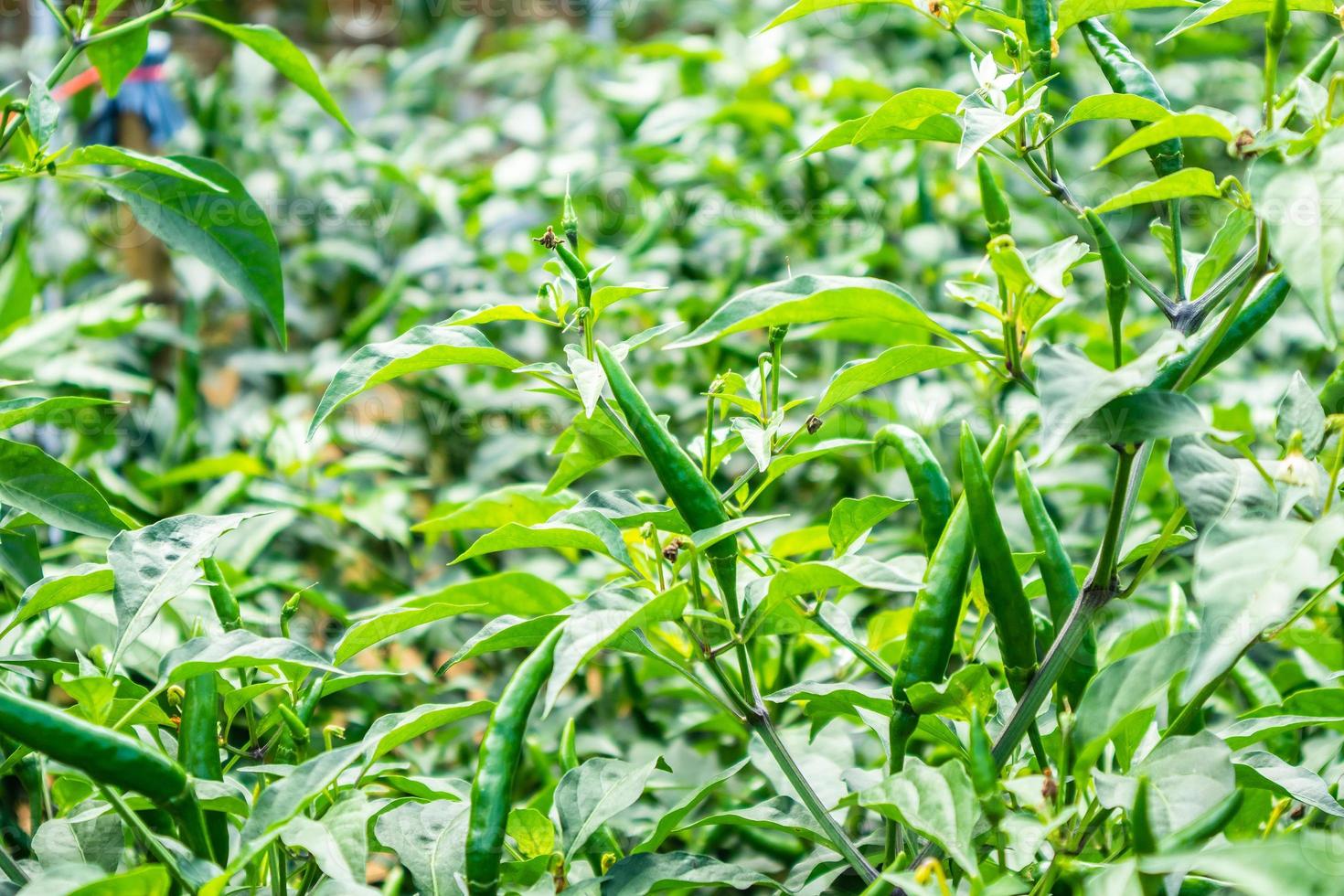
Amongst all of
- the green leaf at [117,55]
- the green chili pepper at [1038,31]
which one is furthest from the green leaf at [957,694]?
the green leaf at [117,55]

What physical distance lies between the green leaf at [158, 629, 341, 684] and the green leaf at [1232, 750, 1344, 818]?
0.51 m

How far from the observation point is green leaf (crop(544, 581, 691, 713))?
56cm

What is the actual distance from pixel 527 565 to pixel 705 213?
726 millimetres

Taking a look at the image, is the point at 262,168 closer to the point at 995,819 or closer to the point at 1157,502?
the point at 1157,502

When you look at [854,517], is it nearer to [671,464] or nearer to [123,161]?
[671,464]

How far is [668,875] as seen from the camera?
68 centimetres

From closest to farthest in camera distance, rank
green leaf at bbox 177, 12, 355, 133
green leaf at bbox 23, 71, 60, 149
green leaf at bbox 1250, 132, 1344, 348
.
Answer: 1. green leaf at bbox 1250, 132, 1344, 348
2. green leaf at bbox 23, 71, 60, 149
3. green leaf at bbox 177, 12, 355, 133

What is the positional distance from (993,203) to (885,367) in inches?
4.9

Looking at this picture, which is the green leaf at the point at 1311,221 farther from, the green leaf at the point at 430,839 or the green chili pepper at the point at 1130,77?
the green leaf at the point at 430,839

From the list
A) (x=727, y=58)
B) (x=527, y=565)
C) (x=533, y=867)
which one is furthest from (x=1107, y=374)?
(x=727, y=58)

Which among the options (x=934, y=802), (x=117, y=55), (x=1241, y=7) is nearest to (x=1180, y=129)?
(x=1241, y=7)

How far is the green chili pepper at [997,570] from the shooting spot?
638 mm

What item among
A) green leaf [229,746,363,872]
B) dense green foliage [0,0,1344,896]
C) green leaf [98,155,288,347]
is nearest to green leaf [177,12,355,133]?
dense green foliage [0,0,1344,896]

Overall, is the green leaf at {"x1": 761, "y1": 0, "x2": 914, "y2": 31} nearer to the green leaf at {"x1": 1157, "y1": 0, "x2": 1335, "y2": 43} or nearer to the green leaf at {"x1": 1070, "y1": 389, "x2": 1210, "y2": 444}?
the green leaf at {"x1": 1157, "y1": 0, "x2": 1335, "y2": 43}
